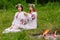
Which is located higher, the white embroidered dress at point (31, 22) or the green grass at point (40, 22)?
the white embroidered dress at point (31, 22)

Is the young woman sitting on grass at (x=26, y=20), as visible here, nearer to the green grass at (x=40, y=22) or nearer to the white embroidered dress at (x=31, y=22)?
the white embroidered dress at (x=31, y=22)

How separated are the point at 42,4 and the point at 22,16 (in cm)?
642

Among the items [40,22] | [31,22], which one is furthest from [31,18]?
[40,22]

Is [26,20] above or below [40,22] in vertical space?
above

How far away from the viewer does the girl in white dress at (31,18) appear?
991cm

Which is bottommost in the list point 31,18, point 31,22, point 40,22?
point 40,22

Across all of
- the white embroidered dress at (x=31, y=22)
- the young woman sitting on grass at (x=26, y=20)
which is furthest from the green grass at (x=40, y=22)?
the young woman sitting on grass at (x=26, y=20)

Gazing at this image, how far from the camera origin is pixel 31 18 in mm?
9953

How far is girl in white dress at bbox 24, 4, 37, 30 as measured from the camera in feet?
32.5

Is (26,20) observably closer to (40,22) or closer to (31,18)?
(31,18)

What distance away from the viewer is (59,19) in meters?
11.6

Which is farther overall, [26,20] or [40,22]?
[40,22]

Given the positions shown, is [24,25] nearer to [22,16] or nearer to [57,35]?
[22,16]

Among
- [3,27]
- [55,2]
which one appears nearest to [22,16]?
[3,27]
